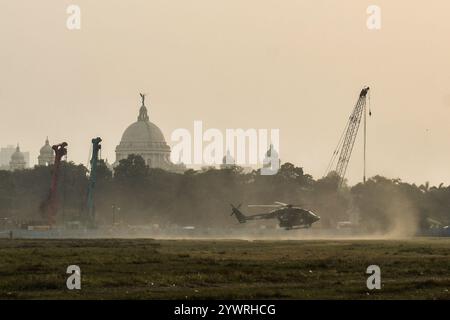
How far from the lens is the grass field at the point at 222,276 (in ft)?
210

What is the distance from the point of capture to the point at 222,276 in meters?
75.2

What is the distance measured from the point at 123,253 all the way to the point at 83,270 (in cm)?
2652

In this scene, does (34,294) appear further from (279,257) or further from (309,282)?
(279,257)

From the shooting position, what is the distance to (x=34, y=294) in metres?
64.4

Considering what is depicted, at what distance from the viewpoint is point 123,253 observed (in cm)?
10638

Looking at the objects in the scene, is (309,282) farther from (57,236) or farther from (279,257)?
(57,236)

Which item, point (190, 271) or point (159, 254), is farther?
→ point (159, 254)

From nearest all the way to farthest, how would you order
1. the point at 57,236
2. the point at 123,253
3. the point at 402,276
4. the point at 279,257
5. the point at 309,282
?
the point at 309,282 → the point at 402,276 → the point at 279,257 → the point at 123,253 → the point at 57,236

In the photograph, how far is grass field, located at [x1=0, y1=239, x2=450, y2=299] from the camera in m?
64.0

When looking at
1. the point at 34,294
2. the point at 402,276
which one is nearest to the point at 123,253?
the point at 402,276
